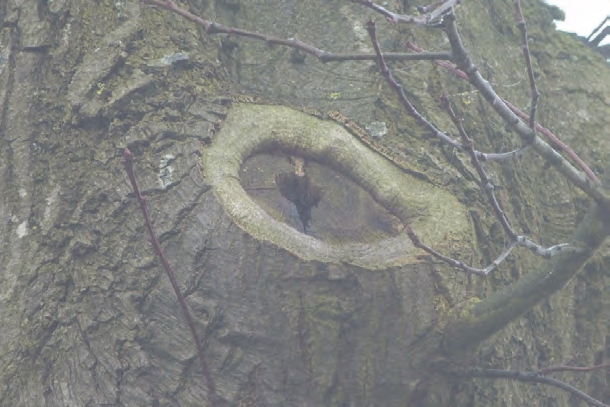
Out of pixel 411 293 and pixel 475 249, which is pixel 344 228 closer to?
pixel 411 293

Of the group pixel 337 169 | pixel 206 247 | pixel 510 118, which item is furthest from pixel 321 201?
pixel 510 118

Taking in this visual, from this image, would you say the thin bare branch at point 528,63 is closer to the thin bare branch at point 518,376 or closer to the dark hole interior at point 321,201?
the dark hole interior at point 321,201

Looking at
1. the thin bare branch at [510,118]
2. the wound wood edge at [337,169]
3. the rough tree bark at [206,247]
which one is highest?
the thin bare branch at [510,118]

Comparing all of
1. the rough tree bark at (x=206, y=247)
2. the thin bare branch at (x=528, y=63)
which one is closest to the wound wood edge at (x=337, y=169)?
Answer: the rough tree bark at (x=206, y=247)

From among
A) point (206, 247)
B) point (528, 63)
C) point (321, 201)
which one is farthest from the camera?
point (321, 201)

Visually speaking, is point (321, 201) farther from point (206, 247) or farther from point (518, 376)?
point (518, 376)

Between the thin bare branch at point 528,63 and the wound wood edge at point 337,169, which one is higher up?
the thin bare branch at point 528,63

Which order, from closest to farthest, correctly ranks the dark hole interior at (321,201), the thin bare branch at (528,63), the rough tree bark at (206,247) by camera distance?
the thin bare branch at (528,63)
the rough tree bark at (206,247)
the dark hole interior at (321,201)

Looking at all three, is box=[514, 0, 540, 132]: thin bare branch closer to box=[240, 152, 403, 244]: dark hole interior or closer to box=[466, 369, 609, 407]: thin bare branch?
box=[240, 152, 403, 244]: dark hole interior
